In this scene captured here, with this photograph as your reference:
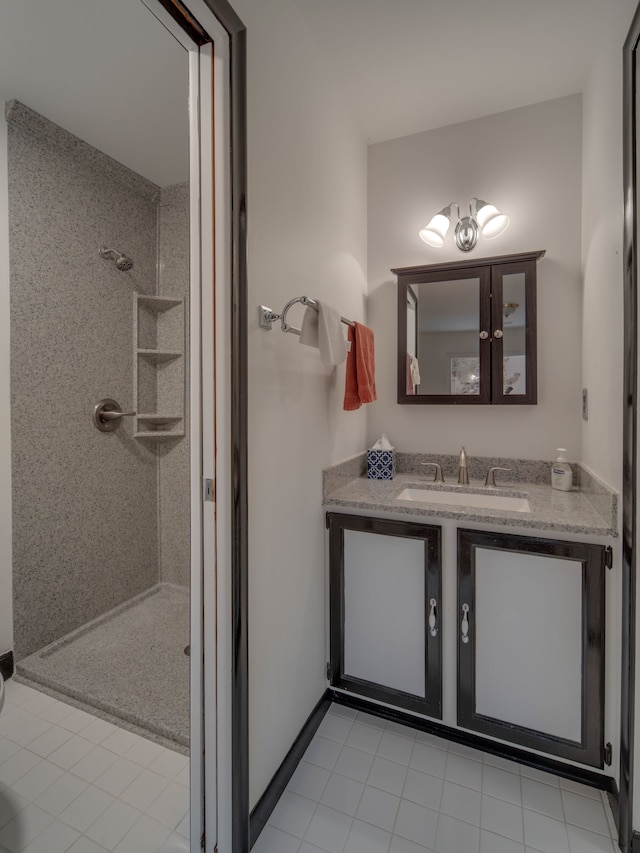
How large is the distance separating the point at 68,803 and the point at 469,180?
9.60 feet

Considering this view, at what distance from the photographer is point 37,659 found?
182 centimetres

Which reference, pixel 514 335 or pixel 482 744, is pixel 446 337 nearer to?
pixel 514 335

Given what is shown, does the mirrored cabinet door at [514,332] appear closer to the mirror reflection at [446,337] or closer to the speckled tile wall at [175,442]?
the mirror reflection at [446,337]

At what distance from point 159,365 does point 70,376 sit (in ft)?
1.89

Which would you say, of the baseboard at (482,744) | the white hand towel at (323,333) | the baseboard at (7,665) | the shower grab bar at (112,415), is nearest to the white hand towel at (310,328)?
the white hand towel at (323,333)

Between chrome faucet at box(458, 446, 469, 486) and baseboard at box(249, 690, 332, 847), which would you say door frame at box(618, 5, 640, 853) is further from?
baseboard at box(249, 690, 332, 847)

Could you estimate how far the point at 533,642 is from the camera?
1.37m

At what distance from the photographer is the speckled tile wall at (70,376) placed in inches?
70.1

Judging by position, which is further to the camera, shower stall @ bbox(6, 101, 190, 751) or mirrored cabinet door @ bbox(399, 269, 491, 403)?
mirrored cabinet door @ bbox(399, 269, 491, 403)

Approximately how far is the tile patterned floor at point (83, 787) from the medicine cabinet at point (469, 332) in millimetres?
1808

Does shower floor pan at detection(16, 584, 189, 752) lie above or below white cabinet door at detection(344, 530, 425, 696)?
below

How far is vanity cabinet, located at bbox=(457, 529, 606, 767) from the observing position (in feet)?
4.25

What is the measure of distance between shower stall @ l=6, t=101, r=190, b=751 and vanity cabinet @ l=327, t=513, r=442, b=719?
27.1 inches

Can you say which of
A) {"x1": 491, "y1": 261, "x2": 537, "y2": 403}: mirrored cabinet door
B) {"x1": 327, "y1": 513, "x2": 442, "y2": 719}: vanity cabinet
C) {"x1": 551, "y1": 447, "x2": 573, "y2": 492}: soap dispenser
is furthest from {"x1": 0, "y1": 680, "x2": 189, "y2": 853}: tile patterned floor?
{"x1": 491, "y1": 261, "x2": 537, "y2": 403}: mirrored cabinet door
